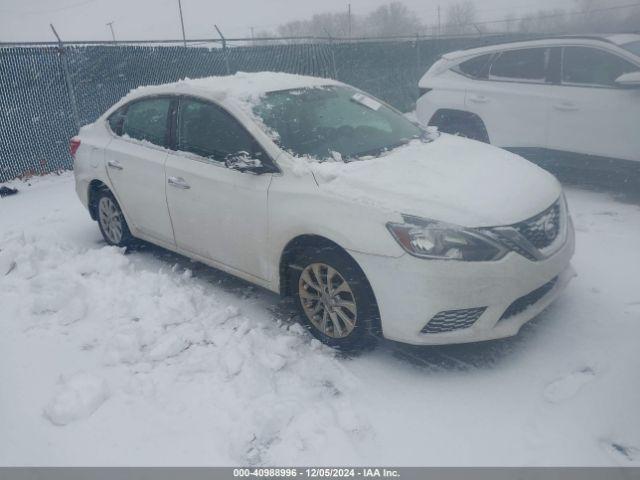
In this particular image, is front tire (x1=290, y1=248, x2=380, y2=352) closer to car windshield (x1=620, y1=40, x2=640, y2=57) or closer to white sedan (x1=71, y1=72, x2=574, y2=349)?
white sedan (x1=71, y1=72, x2=574, y2=349)

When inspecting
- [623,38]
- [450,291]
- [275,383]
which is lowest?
[275,383]

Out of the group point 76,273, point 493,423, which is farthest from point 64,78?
point 493,423

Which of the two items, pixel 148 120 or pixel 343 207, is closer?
pixel 343 207

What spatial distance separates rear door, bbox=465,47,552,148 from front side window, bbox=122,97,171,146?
4059mm

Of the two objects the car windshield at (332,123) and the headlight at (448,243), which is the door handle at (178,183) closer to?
the car windshield at (332,123)

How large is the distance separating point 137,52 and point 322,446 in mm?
9136

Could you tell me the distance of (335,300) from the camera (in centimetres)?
330

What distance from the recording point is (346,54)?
1318cm

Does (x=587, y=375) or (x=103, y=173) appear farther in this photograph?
(x=103, y=173)

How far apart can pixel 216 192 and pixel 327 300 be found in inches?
47.8

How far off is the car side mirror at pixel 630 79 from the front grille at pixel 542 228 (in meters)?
2.91

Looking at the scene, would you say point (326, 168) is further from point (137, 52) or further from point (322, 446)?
point (137, 52)

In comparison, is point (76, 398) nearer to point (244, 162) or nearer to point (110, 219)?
point (244, 162)

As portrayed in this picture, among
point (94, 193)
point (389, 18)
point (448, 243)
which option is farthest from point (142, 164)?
point (389, 18)
